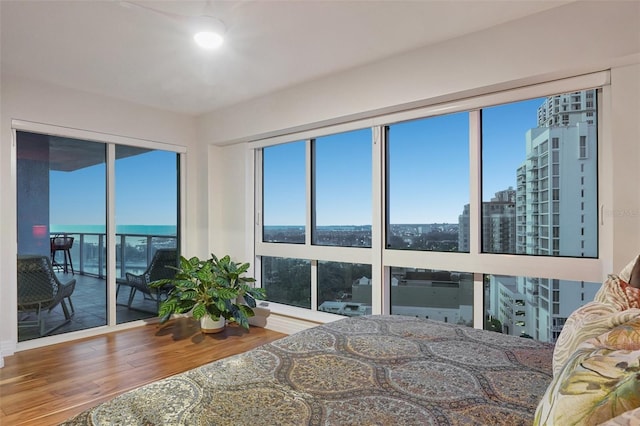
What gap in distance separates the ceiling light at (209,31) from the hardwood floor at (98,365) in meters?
2.43

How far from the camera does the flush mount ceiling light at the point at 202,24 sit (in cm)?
207

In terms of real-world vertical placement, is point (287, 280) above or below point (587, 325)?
below

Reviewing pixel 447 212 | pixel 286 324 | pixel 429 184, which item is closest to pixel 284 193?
pixel 286 324

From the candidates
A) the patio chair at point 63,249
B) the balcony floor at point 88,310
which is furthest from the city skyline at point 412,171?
the patio chair at point 63,249

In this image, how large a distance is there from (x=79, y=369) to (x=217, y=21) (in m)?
2.81

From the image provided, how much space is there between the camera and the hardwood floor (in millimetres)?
2275

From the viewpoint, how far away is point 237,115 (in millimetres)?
3975

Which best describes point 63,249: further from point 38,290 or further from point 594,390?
point 594,390

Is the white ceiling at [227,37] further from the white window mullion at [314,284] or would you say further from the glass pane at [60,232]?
the white window mullion at [314,284]

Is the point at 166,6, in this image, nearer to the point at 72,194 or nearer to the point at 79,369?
the point at 72,194

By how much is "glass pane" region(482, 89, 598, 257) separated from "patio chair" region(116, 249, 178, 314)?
140 inches

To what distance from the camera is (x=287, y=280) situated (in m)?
3.95

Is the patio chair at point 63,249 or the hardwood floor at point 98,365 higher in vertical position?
the patio chair at point 63,249

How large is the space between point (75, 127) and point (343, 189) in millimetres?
2761
